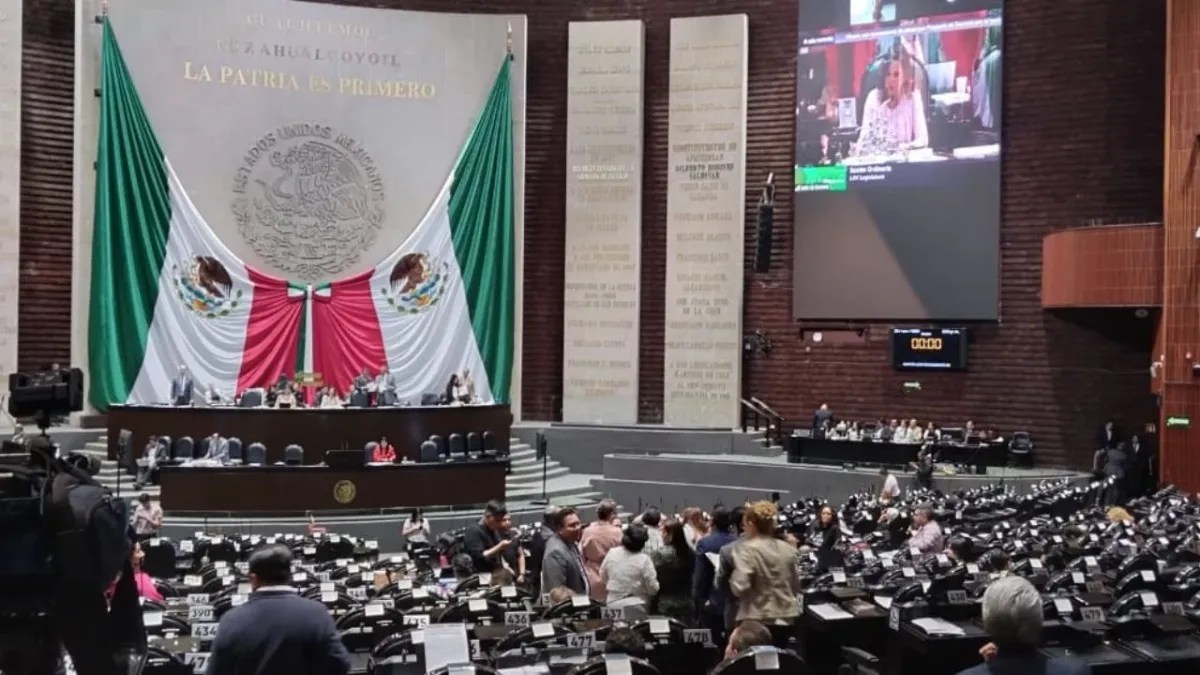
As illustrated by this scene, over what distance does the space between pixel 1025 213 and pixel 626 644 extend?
16.7 metres

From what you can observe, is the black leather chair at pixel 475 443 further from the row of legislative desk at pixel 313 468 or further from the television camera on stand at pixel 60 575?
the television camera on stand at pixel 60 575

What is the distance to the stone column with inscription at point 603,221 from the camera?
844 inches

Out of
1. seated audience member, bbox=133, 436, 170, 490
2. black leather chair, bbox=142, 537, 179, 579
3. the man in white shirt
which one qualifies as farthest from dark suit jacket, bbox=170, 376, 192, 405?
→ the man in white shirt

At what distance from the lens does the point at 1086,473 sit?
18.0 metres

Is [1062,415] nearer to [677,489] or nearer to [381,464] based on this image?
[677,489]

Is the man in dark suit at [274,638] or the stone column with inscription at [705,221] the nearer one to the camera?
the man in dark suit at [274,638]

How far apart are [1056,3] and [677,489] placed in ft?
33.0

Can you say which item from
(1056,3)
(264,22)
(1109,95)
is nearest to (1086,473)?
(1109,95)

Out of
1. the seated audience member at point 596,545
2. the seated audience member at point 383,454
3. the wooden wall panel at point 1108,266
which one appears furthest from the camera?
the wooden wall panel at point 1108,266

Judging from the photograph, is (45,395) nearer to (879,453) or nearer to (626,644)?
(626,644)

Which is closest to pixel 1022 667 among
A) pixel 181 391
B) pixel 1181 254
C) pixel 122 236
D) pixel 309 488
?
pixel 309 488

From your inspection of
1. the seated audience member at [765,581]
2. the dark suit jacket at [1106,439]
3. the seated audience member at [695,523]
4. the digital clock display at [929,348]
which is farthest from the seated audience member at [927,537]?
the digital clock display at [929,348]

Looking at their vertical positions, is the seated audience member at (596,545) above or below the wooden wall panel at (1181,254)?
below

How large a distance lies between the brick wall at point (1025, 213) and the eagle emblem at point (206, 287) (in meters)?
1.78
